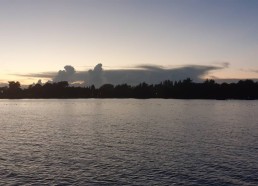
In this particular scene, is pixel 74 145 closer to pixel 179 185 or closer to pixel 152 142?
pixel 152 142

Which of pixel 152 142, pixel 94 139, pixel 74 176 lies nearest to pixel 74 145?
pixel 94 139

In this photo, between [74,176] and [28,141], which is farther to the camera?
[28,141]

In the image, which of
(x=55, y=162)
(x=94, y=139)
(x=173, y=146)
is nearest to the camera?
(x=55, y=162)

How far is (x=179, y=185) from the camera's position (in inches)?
1345

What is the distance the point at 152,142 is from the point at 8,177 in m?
29.6

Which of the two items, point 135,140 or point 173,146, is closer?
point 173,146

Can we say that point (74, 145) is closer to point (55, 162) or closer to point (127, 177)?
point (55, 162)

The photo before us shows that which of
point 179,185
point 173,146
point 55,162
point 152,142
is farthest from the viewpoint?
point 152,142

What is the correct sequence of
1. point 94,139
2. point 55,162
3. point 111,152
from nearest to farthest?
point 55,162, point 111,152, point 94,139

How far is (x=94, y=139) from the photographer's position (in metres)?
66.2

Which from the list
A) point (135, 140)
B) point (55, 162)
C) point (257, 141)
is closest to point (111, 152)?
point (55, 162)

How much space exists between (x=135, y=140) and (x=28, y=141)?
64.2ft

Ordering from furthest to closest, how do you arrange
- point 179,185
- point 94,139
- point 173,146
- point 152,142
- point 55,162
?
point 94,139 → point 152,142 → point 173,146 → point 55,162 → point 179,185

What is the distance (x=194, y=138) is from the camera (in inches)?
2640
